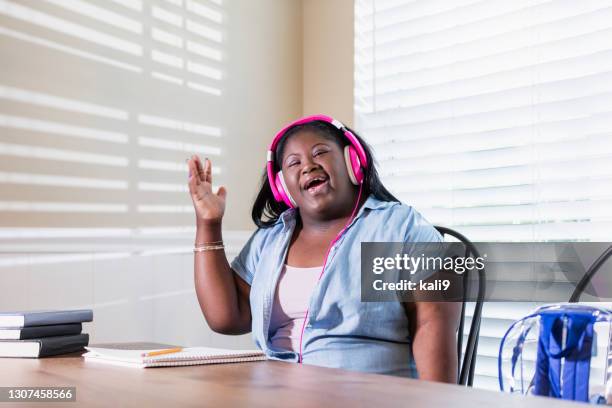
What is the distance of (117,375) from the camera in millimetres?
1054

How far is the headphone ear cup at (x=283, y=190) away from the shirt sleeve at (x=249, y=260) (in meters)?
0.11

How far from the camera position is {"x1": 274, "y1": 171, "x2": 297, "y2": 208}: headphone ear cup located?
1.86 meters

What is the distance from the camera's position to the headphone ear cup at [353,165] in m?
1.75

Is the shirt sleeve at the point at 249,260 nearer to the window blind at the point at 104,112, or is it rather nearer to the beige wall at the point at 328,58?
the window blind at the point at 104,112

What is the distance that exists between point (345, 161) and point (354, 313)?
428mm

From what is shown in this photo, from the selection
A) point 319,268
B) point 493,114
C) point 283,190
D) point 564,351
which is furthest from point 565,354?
point 493,114

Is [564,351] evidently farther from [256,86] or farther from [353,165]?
[256,86]

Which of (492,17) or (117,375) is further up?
(492,17)

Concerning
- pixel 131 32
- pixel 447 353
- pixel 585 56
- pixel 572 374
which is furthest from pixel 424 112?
pixel 572 374

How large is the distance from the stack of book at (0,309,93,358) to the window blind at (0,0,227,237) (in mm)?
615

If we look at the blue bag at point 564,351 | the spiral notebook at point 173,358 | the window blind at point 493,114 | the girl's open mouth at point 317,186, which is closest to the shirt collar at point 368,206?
the girl's open mouth at point 317,186

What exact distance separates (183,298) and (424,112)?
1.10m

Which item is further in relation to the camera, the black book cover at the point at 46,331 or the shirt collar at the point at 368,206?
the shirt collar at the point at 368,206

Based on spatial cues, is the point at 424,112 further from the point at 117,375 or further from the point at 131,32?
the point at 117,375
